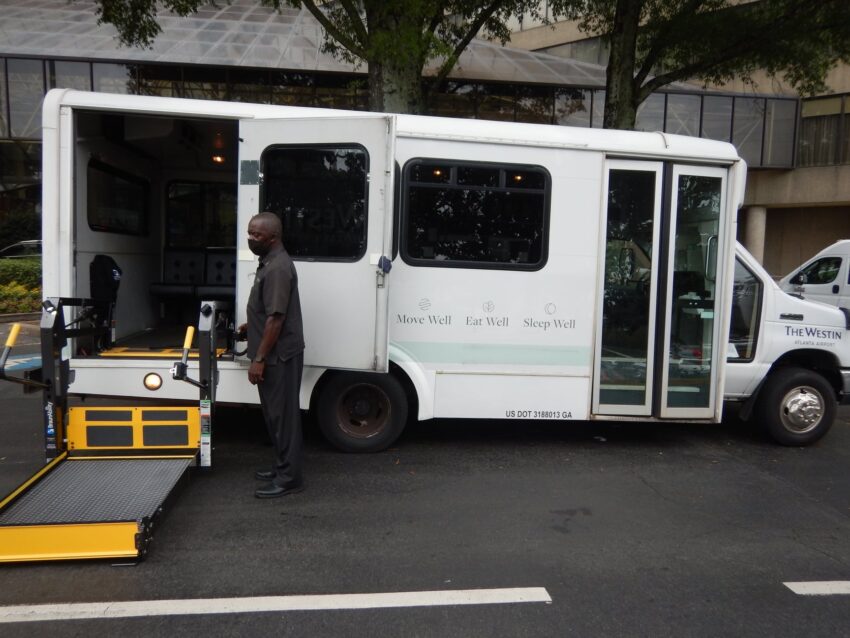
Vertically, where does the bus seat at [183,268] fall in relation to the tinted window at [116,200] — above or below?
below

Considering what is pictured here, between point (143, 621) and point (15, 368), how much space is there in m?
7.58

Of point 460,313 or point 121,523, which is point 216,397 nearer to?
point 121,523

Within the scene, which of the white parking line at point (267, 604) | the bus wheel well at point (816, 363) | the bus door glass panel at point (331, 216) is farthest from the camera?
the bus wheel well at point (816, 363)

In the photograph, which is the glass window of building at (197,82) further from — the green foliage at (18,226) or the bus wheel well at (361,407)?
the bus wheel well at (361,407)

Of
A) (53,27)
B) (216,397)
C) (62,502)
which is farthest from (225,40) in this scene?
(62,502)

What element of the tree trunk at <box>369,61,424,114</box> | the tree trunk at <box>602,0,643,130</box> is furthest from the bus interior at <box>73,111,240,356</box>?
the tree trunk at <box>602,0,643,130</box>

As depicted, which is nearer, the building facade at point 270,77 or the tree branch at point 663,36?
the tree branch at point 663,36

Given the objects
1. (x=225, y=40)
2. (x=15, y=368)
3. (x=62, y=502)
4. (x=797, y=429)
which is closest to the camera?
(x=62, y=502)

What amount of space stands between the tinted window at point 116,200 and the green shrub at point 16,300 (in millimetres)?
8417

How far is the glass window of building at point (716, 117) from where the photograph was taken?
18.5 meters

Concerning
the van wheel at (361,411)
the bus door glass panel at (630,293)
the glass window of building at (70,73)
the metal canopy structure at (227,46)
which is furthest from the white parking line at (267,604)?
the glass window of building at (70,73)

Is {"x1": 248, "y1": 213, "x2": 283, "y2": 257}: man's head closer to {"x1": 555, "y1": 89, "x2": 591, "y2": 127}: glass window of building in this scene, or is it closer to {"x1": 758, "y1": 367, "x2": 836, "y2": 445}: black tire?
{"x1": 758, "y1": 367, "x2": 836, "y2": 445}: black tire

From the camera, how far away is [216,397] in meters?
5.21

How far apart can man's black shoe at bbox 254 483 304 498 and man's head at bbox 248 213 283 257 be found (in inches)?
67.4
